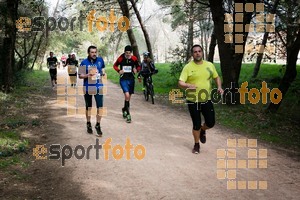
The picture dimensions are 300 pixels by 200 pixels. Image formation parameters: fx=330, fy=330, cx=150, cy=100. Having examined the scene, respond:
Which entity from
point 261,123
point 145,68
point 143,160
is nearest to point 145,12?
point 145,68

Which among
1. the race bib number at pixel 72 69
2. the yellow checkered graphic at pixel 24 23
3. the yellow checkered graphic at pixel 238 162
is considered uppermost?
the yellow checkered graphic at pixel 24 23

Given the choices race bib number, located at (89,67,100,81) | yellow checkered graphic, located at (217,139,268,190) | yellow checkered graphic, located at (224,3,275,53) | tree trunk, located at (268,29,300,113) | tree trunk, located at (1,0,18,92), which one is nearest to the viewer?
yellow checkered graphic, located at (217,139,268,190)

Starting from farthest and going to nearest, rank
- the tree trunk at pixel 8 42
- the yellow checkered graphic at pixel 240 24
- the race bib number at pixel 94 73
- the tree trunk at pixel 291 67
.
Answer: the tree trunk at pixel 8 42, the yellow checkered graphic at pixel 240 24, the tree trunk at pixel 291 67, the race bib number at pixel 94 73

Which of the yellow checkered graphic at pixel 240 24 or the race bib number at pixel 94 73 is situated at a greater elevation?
the yellow checkered graphic at pixel 240 24

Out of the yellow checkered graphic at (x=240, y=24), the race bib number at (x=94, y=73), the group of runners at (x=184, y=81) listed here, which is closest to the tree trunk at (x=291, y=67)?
the yellow checkered graphic at (x=240, y=24)

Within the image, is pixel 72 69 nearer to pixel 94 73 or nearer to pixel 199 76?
pixel 94 73

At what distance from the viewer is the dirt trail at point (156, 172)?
5.55 metres

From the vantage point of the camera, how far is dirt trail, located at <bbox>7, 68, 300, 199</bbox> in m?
5.55

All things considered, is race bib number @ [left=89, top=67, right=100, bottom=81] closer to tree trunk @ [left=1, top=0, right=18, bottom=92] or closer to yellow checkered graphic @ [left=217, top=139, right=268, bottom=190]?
yellow checkered graphic @ [left=217, top=139, right=268, bottom=190]

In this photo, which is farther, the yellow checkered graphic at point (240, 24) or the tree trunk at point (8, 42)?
the tree trunk at point (8, 42)

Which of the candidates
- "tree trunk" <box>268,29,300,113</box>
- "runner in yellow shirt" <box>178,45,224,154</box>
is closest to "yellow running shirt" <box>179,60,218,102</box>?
"runner in yellow shirt" <box>178,45,224,154</box>

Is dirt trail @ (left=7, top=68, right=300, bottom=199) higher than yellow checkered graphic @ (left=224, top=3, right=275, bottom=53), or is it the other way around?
yellow checkered graphic @ (left=224, top=3, right=275, bottom=53)

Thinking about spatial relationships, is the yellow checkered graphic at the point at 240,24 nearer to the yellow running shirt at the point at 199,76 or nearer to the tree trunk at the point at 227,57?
the tree trunk at the point at 227,57

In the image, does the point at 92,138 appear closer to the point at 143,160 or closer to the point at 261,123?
the point at 143,160
